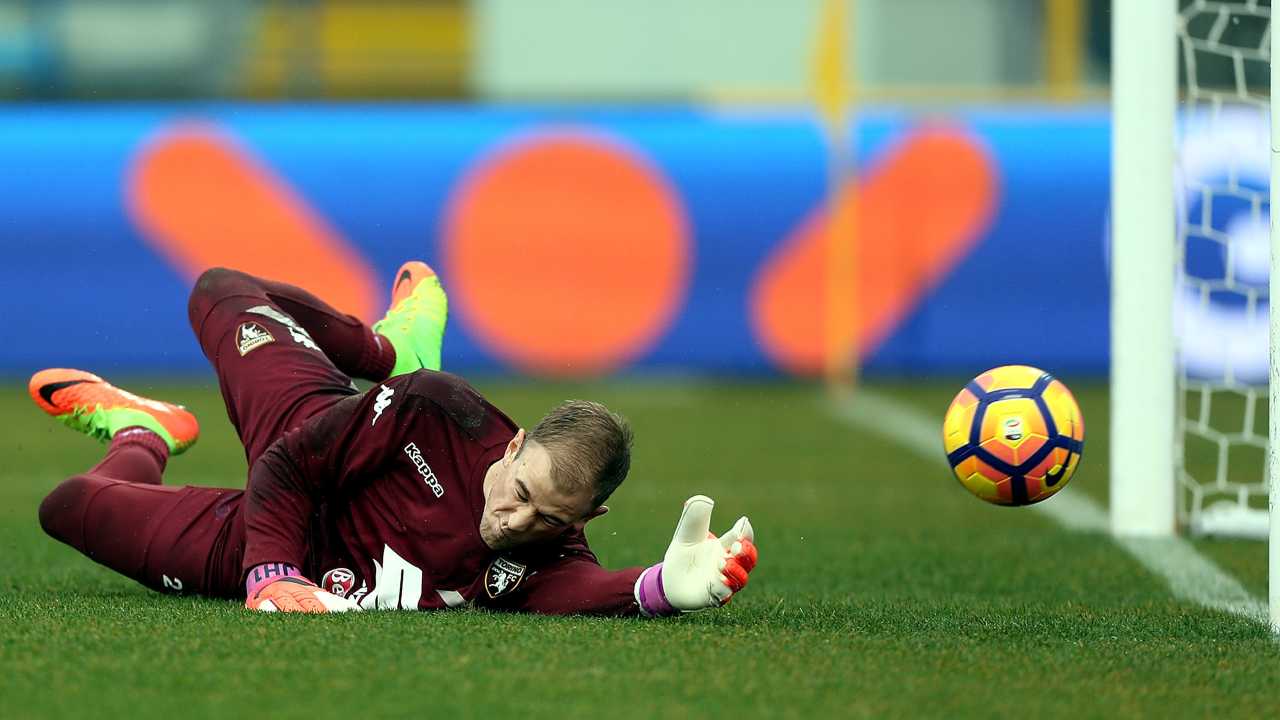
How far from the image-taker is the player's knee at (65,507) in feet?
15.9

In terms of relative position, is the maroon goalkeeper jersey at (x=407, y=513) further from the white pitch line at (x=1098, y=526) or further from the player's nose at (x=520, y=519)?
the white pitch line at (x=1098, y=526)

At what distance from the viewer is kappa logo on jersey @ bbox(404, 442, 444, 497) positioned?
174 inches

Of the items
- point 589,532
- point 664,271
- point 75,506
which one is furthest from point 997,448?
point 664,271

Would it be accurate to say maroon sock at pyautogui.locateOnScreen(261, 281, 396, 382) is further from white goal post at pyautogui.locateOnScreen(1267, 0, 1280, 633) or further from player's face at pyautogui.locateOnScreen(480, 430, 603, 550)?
white goal post at pyautogui.locateOnScreen(1267, 0, 1280, 633)

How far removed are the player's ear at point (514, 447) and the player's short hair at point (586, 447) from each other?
53 mm

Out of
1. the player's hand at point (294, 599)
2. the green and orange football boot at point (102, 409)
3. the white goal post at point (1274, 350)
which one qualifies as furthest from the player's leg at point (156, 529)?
the white goal post at point (1274, 350)

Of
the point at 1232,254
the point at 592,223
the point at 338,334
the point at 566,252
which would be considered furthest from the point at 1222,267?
the point at 338,334

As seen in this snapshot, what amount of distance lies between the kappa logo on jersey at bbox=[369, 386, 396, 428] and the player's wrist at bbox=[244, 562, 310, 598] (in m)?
0.40

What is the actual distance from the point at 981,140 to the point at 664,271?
2.22 m

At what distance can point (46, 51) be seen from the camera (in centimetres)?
1433

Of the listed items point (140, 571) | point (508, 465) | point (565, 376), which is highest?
point (508, 465)

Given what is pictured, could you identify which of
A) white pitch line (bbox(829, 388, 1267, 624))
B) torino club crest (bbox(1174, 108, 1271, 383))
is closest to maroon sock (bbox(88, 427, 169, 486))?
white pitch line (bbox(829, 388, 1267, 624))

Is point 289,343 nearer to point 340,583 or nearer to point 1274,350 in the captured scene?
point 340,583

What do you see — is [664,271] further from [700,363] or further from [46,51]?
[46,51]
